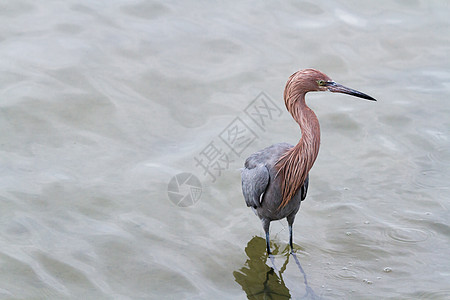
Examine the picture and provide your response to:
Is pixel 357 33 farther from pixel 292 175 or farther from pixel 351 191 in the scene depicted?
pixel 292 175

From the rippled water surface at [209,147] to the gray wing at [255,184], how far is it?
57 cm

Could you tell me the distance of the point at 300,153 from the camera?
5.97 metres

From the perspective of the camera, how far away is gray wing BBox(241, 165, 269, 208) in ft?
20.2

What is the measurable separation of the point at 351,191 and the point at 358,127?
1.28 m

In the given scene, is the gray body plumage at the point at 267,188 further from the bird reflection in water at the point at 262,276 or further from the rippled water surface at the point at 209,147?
the rippled water surface at the point at 209,147

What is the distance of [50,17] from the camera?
9.80 metres

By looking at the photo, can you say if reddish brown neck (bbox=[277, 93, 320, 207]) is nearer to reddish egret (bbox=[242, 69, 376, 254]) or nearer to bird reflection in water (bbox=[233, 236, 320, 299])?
reddish egret (bbox=[242, 69, 376, 254])

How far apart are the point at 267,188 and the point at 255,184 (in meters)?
0.12

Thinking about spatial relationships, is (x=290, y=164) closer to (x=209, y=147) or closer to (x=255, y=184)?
(x=255, y=184)

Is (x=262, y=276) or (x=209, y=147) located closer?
(x=262, y=276)

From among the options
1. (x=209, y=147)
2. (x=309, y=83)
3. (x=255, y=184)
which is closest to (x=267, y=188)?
(x=255, y=184)

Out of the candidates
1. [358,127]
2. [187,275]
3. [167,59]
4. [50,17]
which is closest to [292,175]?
[187,275]

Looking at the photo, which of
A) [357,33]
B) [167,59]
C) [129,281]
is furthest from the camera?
[357,33]

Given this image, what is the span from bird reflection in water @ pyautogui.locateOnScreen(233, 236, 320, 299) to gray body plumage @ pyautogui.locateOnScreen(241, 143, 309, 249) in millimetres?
284
